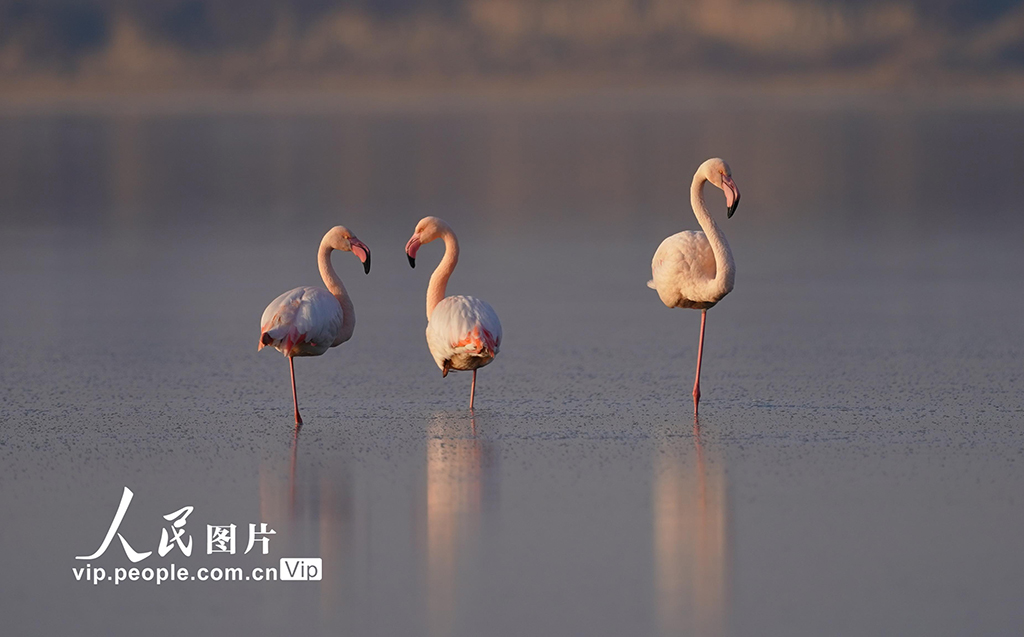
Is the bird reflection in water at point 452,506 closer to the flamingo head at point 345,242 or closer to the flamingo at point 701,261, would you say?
the flamingo head at point 345,242

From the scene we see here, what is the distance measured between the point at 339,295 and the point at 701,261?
6.33ft

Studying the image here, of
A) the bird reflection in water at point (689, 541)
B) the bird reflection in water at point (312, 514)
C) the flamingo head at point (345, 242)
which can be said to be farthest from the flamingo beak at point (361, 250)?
the bird reflection in water at point (689, 541)

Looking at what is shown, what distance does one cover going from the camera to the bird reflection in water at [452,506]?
14.0 feet

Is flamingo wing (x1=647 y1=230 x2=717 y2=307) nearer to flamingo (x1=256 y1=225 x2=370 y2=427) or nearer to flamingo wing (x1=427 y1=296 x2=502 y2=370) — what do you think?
flamingo wing (x1=427 y1=296 x2=502 y2=370)

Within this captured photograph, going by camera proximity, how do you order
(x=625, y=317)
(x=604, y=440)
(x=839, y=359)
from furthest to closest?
(x=625, y=317)
(x=839, y=359)
(x=604, y=440)

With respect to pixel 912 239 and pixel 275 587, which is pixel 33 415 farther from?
pixel 912 239

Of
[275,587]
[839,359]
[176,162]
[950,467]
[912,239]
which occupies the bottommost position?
[275,587]

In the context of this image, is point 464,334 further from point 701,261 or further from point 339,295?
point 701,261

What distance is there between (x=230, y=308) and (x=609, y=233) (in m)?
6.31

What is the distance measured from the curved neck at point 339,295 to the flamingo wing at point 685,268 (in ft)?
5.59

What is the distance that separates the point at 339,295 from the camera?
23.6 ft

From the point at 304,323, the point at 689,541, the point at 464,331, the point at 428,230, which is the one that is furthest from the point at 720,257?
the point at 689,541

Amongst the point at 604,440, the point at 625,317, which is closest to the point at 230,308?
the point at 625,317

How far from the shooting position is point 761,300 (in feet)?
33.4
